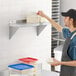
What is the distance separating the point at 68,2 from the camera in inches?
150

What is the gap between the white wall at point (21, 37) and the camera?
2531 mm

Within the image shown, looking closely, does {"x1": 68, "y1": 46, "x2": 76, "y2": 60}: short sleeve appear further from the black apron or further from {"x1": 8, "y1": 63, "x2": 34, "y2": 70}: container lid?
{"x1": 8, "y1": 63, "x2": 34, "y2": 70}: container lid

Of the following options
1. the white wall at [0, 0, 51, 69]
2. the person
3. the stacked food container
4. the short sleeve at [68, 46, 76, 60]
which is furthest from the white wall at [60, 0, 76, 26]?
the short sleeve at [68, 46, 76, 60]

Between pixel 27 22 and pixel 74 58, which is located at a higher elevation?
pixel 27 22

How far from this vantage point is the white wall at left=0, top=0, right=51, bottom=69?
8.30 ft

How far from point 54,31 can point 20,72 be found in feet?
5.74

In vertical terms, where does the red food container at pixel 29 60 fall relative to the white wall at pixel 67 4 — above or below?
below

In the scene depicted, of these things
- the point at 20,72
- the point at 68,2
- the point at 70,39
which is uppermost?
the point at 68,2

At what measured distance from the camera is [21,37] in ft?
8.91

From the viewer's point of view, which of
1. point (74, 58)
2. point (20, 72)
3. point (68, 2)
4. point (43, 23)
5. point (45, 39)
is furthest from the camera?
point (68, 2)

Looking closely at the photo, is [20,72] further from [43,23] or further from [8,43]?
[43,23]

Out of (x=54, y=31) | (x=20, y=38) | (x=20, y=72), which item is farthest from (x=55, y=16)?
(x=20, y=72)

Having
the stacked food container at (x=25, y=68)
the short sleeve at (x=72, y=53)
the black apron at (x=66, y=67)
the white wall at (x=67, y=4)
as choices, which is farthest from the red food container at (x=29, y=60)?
the white wall at (x=67, y=4)

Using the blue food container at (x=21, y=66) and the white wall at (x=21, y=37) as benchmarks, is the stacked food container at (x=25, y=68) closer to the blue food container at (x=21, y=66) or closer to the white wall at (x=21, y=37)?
the blue food container at (x=21, y=66)
